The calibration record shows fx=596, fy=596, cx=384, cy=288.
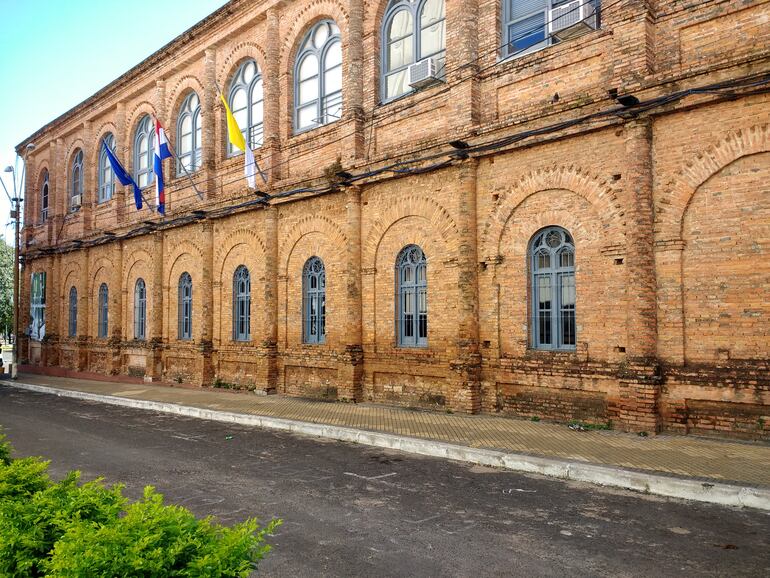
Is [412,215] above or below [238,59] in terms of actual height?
below

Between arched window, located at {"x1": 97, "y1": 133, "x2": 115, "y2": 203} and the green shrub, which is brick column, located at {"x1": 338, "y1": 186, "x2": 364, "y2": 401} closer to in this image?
the green shrub

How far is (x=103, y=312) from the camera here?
25.4m

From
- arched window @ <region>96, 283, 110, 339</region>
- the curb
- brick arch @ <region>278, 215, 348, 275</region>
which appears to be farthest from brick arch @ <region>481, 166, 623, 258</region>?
arched window @ <region>96, 283, 110, 339</region>

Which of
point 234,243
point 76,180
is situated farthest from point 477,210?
point 76,180

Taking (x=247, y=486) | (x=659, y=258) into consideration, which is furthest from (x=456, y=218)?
(x=247, y=486)

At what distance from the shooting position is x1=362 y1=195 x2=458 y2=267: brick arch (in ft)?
41.5

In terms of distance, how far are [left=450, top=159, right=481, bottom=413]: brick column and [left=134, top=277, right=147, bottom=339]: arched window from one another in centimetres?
1519

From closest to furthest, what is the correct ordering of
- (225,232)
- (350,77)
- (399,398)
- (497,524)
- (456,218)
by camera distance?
(497,524), (456,218), (399,398), (350,77), (225,232)

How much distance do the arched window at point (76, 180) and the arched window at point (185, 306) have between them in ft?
33.2

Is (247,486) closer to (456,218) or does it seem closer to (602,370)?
(602,370)

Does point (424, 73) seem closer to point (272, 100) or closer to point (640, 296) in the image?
point (272, 100)

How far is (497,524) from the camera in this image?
592 centimetres

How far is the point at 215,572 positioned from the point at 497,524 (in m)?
3.92

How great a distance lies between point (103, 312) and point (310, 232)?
1405 cm
